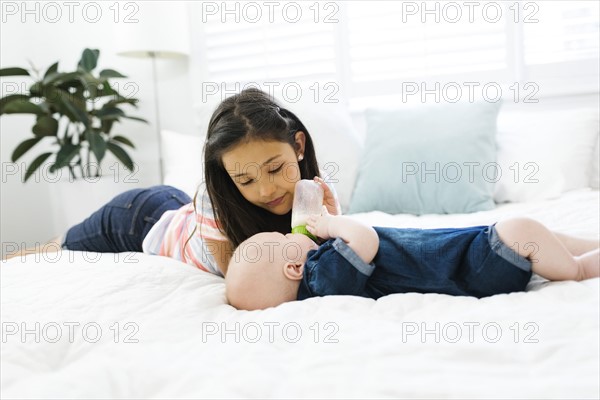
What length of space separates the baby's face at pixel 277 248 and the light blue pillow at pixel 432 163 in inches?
40.2

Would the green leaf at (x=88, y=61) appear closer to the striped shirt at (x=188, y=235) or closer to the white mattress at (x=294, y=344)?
the striped shirt at (x=188, y=235)

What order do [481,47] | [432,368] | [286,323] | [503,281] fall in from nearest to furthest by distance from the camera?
[432,368] < [286,323] < [503,281] < [481,47]

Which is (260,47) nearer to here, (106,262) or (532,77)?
Answer: (532,77)

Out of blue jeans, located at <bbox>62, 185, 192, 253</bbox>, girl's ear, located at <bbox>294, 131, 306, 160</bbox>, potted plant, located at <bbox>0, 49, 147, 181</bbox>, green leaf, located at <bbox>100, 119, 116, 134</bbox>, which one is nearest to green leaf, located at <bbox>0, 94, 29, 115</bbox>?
potted plant, located at <bbox>0, 49, 147, 181</bbox>

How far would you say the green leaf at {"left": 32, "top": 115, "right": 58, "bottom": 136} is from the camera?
9.02 ft

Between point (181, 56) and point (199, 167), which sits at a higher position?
point (181, 56)

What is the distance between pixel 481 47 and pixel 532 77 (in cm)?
26

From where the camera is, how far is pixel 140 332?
0.98 meters

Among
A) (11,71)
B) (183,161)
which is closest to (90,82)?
(11,71)

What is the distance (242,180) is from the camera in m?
1.40

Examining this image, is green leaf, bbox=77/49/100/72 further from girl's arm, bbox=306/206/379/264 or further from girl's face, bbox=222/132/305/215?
girl's arm, bbox=306/206/379/264

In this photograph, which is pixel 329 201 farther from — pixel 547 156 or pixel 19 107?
pixel 19 107

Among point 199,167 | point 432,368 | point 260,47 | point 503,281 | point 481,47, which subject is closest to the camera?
point 432,368

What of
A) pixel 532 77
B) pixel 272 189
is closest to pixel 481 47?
pixel 532 77
